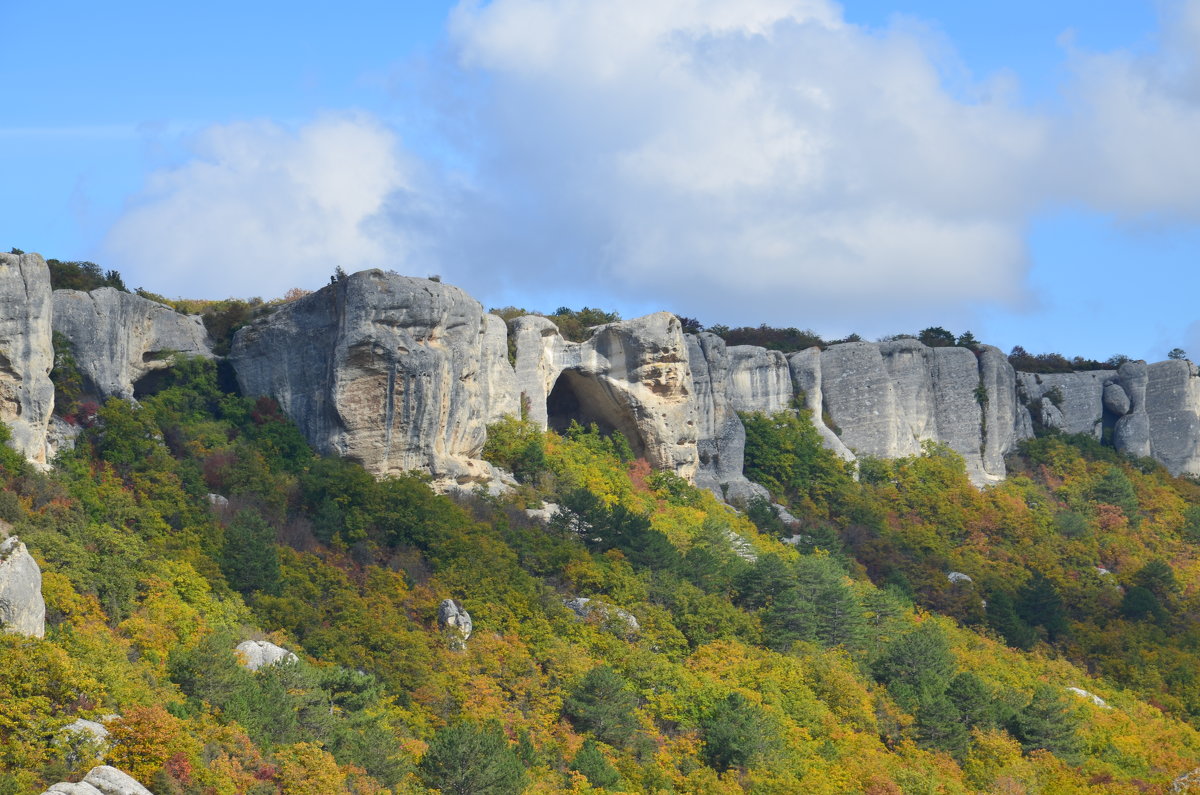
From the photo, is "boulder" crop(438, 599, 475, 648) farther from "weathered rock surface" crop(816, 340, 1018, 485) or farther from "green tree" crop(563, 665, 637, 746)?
"weathered rock surface" crop(816, 340, 1018, 485)

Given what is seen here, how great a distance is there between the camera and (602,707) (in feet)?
123

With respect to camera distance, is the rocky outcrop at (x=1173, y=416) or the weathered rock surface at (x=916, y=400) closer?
the weathered rock surface at (x=916, y=400)

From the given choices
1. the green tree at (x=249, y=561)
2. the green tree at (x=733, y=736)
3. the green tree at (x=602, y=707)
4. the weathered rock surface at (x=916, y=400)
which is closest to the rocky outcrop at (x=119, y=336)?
the green tree at (x=249, y=561)

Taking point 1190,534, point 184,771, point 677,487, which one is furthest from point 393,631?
point 1190,534

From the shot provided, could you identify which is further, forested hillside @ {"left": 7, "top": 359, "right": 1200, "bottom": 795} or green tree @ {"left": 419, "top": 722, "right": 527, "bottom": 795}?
green tree @ {"left": 419, "top": 722, "right": 527, "bottom": 795}

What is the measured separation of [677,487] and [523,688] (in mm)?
16845

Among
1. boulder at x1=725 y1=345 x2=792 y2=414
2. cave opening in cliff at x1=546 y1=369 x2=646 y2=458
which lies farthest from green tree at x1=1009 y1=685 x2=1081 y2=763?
boulder at x1=725 y1=345 x2=792 y2=414

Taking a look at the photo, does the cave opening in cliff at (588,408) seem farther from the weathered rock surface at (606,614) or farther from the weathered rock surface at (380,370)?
the weathered rock surface at (606,614)

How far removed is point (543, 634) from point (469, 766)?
7.69 metres

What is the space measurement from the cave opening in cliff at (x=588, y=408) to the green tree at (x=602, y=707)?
17.6m

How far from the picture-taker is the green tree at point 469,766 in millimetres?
32531

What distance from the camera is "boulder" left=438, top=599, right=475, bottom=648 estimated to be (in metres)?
39.1

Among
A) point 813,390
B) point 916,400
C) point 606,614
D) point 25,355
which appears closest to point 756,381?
point 813,390

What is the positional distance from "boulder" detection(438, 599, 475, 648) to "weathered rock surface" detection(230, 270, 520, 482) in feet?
21.4
